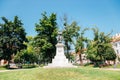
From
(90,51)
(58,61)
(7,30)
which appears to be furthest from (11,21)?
(58,61)

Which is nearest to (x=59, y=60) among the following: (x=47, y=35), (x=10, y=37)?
(x=47, y=35)

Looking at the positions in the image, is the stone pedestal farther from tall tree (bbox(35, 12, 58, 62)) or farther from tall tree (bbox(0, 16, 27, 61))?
tall tree (bbox(0, 16, 27, 61))

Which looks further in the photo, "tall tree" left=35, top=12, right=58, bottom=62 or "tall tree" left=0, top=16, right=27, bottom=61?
"tall tree" left=0, top=16, right=27, bottom=61

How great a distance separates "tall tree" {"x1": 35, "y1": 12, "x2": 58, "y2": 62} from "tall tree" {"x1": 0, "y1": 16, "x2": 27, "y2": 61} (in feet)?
18.9

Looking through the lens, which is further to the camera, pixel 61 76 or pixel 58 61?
pixel 58 61

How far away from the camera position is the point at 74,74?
19.4 meters

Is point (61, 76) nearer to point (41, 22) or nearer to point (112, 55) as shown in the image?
point (41, 22)

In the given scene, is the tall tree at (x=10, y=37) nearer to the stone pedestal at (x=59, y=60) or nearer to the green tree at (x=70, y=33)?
the green tree at (x=70, y=33)

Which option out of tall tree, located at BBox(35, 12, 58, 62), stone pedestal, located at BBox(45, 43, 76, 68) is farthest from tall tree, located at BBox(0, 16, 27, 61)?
stone pedestal, located at BBox(45, 43, 76, 68)

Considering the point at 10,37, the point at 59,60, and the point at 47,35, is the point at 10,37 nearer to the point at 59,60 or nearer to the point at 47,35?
the point at 47,35

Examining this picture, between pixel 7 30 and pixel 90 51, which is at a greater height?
pixel 7 30

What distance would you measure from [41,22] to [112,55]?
1015 inches

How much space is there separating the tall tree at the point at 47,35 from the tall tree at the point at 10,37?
5.75m

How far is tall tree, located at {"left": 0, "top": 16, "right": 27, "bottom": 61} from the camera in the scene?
49875mm
